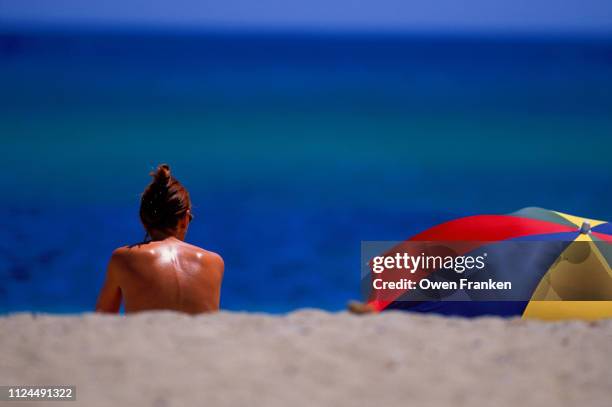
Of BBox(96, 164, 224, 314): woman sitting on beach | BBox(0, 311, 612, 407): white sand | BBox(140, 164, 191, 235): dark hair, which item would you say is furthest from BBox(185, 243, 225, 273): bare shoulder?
BBox(0, 311, 612, 407): white sand

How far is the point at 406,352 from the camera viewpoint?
2.42 m

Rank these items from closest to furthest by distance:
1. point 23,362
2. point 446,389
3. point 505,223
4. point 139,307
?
1. point 446,389
2. point 23,362
3. point 139,307
4. point 505,223

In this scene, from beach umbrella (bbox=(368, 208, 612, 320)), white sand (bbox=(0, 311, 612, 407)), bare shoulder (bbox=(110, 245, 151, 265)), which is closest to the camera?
white sand (bbox=(0, 311, 612, 407))

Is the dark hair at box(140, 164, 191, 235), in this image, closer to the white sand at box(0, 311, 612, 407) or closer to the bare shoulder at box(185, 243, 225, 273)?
the bare shoulder at box(185, 243, 225, 273)

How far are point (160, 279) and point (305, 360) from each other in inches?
34.3

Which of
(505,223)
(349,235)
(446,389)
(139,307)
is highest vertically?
(349,235)

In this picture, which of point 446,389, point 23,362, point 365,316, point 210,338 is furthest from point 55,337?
point 446,389

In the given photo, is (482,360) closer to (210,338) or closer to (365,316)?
(365,316)

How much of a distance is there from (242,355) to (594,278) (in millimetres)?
3394

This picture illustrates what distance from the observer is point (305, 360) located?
234cm

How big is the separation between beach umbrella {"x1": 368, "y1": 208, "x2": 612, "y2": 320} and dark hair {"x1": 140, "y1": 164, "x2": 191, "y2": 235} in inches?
90.6

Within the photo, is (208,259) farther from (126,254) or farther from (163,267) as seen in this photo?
(126,254)

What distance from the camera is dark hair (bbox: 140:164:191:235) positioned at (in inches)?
124

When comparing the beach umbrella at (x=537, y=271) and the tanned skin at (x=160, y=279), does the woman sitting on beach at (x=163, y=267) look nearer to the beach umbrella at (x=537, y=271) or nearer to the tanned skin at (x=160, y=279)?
the tanned skin at (x=160, y=279)
